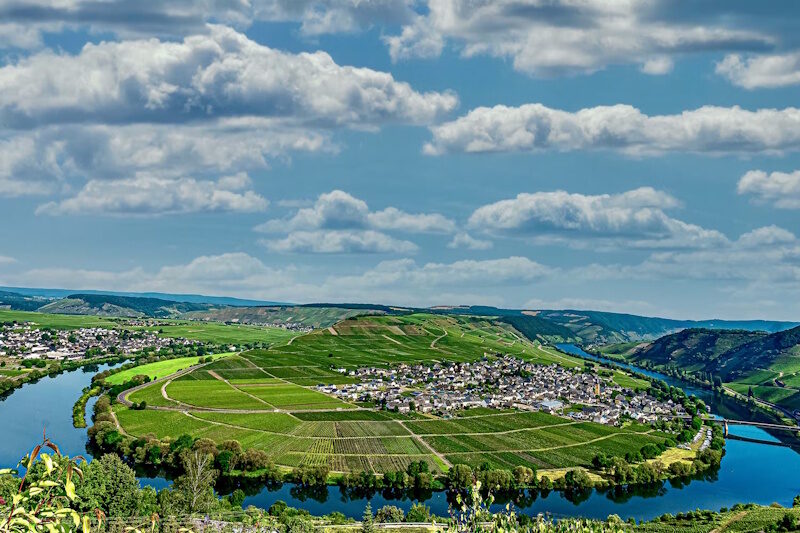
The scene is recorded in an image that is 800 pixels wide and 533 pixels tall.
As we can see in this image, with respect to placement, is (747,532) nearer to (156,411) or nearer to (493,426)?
(493,426)

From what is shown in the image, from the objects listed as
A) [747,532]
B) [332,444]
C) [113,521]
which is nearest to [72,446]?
[332,444]

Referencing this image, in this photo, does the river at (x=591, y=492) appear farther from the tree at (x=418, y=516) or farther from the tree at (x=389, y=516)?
the tree at (x=418, y=516)

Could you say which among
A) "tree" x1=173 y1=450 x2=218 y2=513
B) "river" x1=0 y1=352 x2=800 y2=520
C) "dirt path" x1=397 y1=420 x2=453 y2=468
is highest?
"tree" x1=173 y1=450 x2=218 y2=513

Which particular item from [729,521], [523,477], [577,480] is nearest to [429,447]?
[523,477]

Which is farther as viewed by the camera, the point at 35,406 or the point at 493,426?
the point at 35,406

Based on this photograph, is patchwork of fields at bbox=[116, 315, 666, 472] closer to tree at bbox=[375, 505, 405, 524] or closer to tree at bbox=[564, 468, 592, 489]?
tree at bbox=[564, 468, 592, 489]

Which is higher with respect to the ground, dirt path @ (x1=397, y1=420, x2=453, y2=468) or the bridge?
the bridge

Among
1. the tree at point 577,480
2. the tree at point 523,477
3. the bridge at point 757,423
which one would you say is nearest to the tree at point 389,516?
the tree at point 523,477

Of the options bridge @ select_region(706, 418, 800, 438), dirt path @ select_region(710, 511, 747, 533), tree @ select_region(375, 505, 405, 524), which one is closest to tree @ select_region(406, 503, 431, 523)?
tree @ select_region(375, 505, 405, 524)

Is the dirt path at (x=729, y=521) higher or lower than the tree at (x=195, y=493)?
lower
